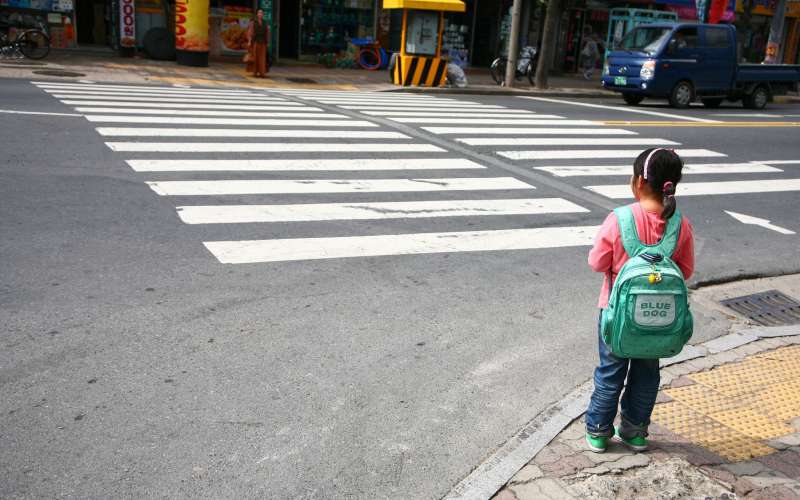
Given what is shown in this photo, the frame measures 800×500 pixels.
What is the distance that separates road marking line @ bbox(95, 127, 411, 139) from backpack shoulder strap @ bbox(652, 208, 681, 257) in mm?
9162

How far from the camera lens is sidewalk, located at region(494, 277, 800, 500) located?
12.3ft

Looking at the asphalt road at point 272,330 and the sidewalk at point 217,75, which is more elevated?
the sidewalk at point 217,75

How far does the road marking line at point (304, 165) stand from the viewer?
32.0ft

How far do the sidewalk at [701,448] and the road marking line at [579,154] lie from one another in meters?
7.20

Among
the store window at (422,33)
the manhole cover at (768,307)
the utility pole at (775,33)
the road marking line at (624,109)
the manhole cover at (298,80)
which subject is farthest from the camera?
the utility pole at (775,33)

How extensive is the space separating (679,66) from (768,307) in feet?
54.1

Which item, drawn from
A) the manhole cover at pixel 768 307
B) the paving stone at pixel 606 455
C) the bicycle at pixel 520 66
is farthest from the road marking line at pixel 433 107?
the paving stone at pixel 606 455

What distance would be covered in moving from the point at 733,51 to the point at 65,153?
1951 cm

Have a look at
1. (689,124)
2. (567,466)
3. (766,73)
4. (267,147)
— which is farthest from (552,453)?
(766,73)

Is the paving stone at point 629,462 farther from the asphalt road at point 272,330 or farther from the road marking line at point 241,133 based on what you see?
the road marking line at point 241,133

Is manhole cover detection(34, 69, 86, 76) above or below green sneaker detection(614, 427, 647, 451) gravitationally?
above

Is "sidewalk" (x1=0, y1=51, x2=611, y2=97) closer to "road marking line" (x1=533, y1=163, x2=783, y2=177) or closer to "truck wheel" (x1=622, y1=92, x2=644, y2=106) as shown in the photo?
"truck wheel" (x1=622, y1=92, x2=644, y2=106)

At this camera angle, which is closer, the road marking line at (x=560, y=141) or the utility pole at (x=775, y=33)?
the road marking line at (x=560, y=141)

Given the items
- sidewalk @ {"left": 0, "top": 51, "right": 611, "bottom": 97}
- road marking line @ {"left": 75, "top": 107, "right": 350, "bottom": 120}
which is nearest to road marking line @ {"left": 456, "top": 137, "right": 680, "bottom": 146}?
road marking line @ {"left": 75, "top": 107, "right": 350, "bottom": 120}
